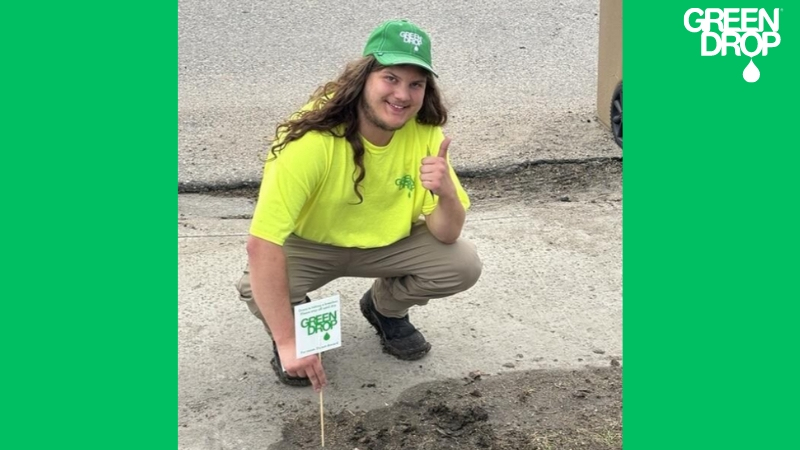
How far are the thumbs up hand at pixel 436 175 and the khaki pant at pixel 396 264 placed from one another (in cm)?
36

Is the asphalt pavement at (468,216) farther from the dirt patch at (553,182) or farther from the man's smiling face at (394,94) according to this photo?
the man's smiling face at (394,94)

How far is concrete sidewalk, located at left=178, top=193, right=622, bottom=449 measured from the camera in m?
3.37

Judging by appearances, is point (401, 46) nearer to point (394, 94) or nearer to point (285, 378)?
point (394, 94)

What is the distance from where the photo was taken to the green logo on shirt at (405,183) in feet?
10.8

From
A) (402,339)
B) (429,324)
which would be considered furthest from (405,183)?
(429,324)

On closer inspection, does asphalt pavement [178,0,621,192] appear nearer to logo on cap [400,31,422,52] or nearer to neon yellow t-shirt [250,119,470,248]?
neon yellow t-shirt [250,119,470,248]

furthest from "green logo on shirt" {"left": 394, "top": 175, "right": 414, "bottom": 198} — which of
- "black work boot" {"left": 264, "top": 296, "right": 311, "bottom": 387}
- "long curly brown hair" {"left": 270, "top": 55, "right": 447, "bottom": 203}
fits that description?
"black work boot" {"left": 264, "top": 296, "right": 311, "bottom": 387}

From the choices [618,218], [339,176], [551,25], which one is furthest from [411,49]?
[551,25]

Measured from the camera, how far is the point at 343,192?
125 inches

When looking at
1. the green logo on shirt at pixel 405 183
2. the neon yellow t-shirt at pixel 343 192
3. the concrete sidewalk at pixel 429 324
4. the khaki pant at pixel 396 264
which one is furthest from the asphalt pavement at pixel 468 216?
the green logo on shirt at pixel 405 183

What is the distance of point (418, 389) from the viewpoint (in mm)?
3436

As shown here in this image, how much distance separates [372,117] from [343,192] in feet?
0.91

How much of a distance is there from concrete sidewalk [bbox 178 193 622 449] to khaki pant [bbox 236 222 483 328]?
1.03 feet

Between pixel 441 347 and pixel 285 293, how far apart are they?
2.96 feet
